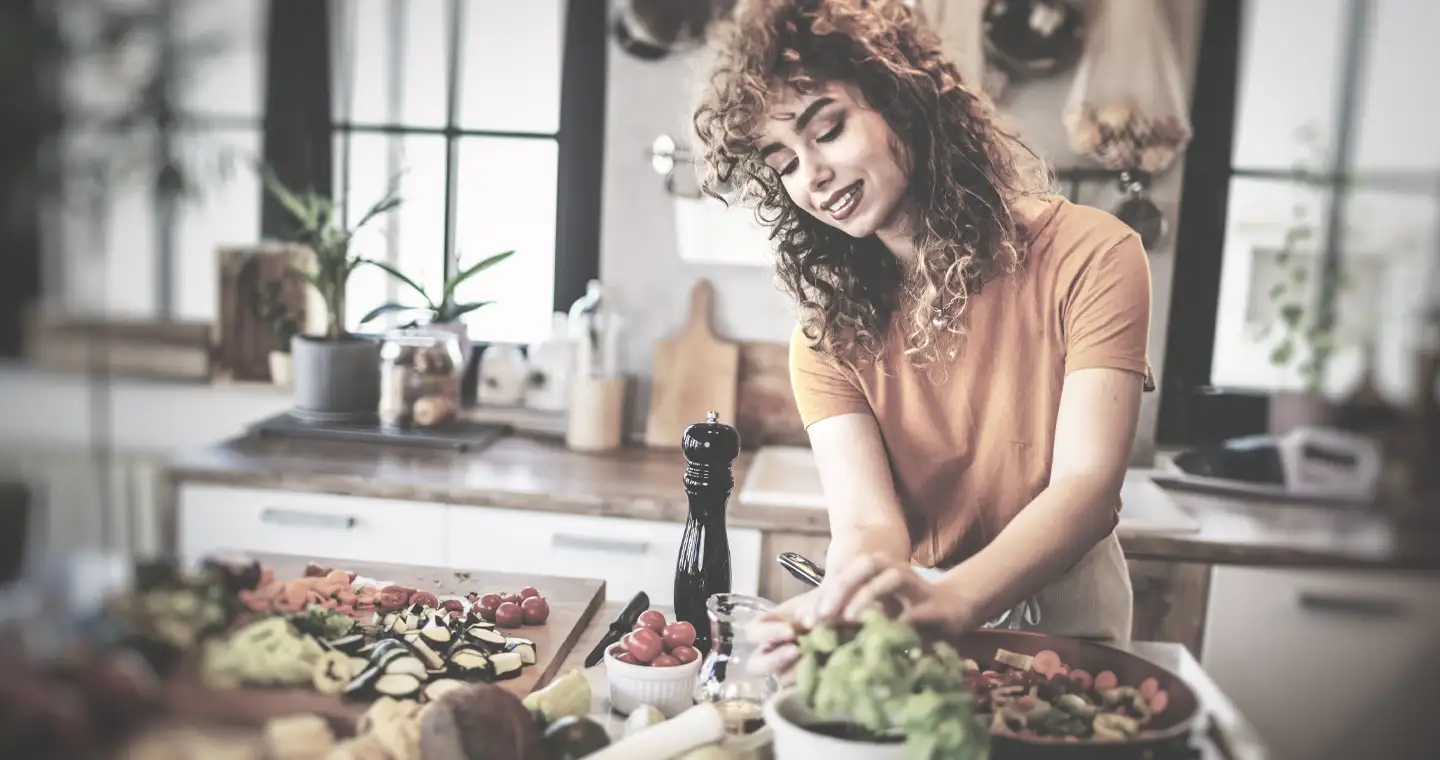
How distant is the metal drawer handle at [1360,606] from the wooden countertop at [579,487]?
0.06 metres

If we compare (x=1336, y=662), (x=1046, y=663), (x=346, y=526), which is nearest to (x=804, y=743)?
(x=1046, y=663)

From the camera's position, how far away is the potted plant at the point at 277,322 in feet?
5.60

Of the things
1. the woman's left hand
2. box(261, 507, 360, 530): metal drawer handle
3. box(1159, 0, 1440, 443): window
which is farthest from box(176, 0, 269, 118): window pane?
box(1159, 0, 1440, 443): window

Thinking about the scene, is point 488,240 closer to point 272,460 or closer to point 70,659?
point 272,460

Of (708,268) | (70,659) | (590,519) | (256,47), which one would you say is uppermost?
(256,47)

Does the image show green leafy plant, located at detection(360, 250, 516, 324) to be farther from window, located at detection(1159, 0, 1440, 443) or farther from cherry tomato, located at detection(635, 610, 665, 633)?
window, located at detection(1159, 0, 1440, 443)

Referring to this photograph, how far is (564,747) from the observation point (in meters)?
0.89

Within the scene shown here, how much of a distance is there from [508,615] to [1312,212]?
0.99m

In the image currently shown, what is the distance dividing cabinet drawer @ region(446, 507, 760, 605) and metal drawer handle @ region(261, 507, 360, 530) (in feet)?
0.51

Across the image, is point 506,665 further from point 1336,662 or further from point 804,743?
point 1336,662

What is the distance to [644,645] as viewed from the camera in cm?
101

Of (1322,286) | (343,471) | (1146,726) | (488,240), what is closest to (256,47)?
(488,240)

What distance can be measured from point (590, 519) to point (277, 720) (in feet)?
3.02

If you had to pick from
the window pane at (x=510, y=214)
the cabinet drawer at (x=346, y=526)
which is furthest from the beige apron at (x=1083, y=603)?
the cabinet drawer at (x=346, y=526)
